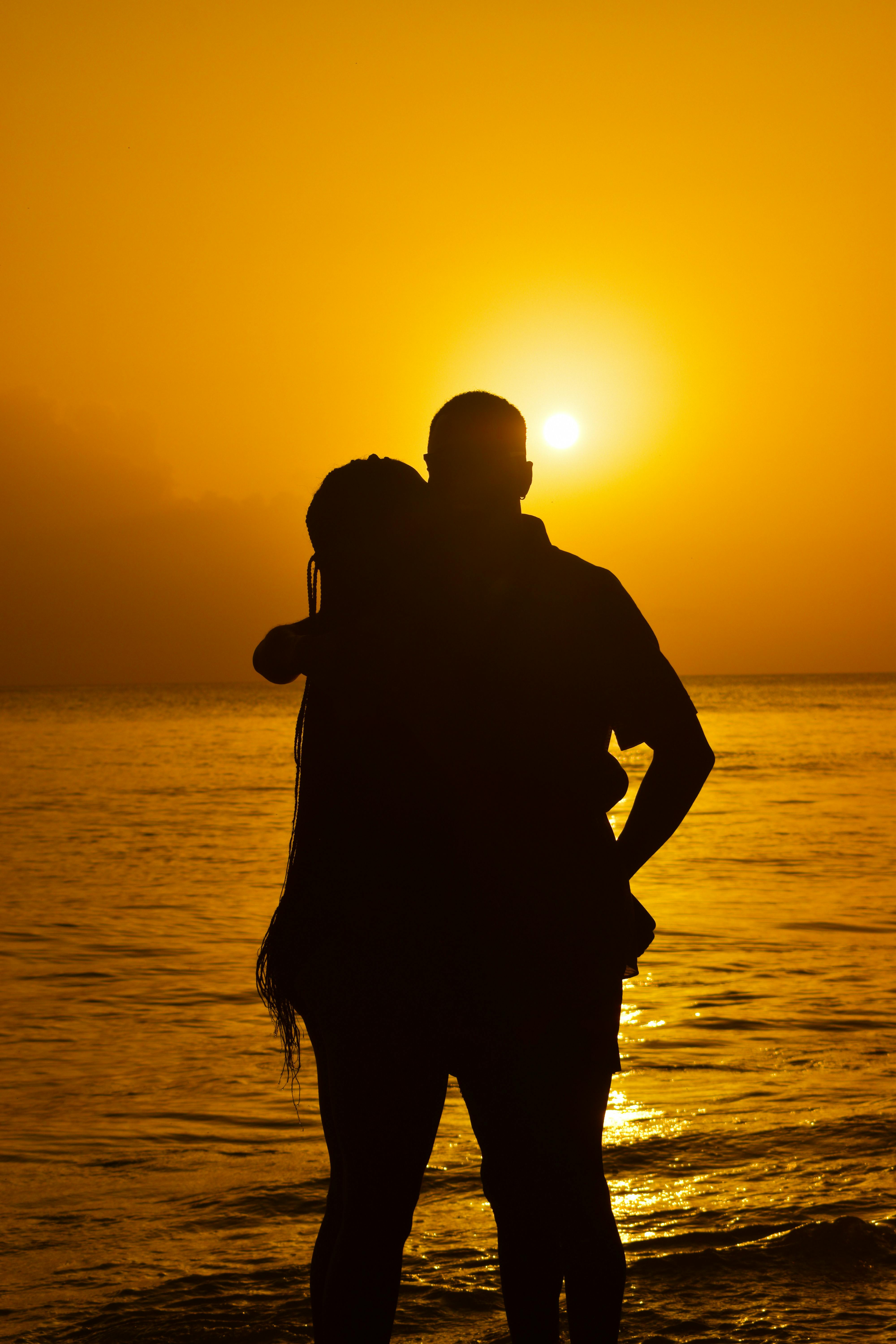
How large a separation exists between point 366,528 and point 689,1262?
2.72 metres

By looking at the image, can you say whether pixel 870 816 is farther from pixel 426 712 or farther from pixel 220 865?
pixel 426 712

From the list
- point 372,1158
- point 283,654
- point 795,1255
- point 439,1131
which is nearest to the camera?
point 372,1158

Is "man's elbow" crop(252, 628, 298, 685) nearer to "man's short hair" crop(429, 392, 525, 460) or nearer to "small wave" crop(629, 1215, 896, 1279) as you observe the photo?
"man's short hair" crop(429, 392, 525, 460)

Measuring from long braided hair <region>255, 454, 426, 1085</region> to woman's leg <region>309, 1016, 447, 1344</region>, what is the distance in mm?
144

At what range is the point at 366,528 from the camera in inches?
77.5

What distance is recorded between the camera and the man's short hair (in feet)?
6.66

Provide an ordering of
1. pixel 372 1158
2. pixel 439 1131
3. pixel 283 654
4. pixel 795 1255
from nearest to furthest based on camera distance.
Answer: pixel 372 1158 < pixel 283 654 < pixel 795 1255 < pixel 439 1131

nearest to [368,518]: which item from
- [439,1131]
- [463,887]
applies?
[463,887]

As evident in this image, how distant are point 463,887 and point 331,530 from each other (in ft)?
2.03

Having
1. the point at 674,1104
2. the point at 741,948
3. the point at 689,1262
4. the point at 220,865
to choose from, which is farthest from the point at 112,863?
the point at 689,1262

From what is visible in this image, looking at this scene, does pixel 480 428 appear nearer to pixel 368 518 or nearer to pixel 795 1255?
pixel 368 518

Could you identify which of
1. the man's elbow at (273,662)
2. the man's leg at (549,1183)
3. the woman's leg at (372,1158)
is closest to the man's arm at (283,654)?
the man's elbow at (273,662)

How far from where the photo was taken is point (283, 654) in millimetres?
1952

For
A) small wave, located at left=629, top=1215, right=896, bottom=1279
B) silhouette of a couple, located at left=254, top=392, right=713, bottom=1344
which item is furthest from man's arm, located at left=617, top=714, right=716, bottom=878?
small wave, located at left=629, top=1215, right=896, bottom=1279
